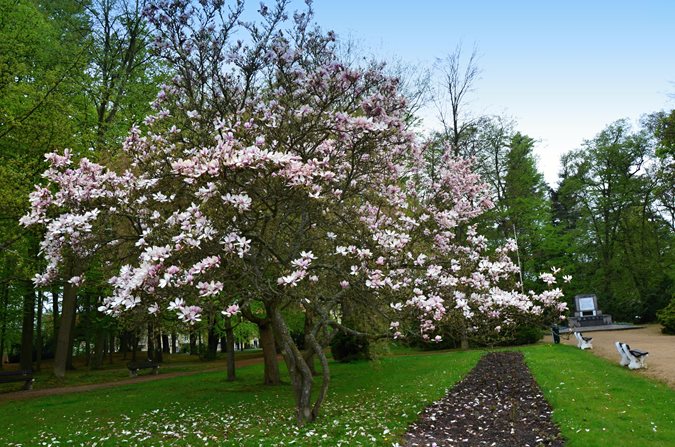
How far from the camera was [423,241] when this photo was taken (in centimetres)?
1271

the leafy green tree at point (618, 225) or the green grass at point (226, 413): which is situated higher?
the leafy green tree at point (618, 225)

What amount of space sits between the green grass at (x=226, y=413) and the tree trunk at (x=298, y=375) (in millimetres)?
284

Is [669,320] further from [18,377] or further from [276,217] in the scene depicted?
[18,377]

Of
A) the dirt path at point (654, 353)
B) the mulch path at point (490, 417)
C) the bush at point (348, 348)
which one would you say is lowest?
the dirt path at point (654, 353)

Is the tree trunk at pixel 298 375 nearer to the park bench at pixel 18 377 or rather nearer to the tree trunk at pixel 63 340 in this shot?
→ the park bench at pixel 18 377

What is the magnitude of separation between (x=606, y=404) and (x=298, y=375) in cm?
648

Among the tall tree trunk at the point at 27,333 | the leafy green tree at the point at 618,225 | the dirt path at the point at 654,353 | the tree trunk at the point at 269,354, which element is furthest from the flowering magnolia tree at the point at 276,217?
the leafy green tree at the point at 618,225

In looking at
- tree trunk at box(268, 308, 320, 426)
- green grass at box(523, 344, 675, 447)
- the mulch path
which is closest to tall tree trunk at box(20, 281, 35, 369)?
tree trunk at box(268, 308, 320, 426)

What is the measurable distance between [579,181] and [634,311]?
1263 centimetres

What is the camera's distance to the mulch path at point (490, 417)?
830cm

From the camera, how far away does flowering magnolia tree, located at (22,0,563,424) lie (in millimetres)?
6828

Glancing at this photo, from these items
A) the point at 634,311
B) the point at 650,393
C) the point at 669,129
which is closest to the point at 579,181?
the point at 634,311

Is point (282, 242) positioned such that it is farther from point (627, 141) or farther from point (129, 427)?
point (627, 141)

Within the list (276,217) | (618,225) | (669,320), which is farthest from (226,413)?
(618,225)
